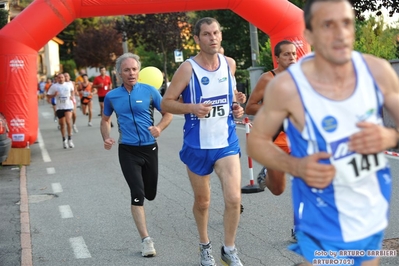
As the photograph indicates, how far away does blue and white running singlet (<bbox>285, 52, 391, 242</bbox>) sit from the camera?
10.0 feet

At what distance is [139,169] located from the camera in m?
6.94

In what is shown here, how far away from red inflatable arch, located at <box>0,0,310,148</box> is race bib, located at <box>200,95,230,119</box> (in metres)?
8.01

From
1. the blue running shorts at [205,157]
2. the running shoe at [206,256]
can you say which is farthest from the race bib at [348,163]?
the running shoe at [206,256]

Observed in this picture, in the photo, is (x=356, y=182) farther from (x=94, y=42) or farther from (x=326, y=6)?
(x=94, y=42)

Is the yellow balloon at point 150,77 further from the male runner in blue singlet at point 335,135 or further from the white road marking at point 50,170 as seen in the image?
the male runner in blue singlet at point 335,135

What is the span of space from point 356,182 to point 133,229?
5151mm

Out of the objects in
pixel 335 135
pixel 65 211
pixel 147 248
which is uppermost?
pixel 335 135

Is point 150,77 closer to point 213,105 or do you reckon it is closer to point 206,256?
point 213,105

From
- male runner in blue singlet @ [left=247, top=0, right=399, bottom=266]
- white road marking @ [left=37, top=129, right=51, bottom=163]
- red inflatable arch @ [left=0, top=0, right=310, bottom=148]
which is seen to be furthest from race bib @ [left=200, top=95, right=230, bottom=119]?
white road marking @ [left=37, top=129, right=51, bottom=163]

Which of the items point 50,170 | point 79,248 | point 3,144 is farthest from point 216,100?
point 50,170

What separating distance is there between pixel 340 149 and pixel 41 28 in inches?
460

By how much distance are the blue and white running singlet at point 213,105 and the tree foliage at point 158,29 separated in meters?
35.1

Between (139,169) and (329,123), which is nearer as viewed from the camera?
(329,123)

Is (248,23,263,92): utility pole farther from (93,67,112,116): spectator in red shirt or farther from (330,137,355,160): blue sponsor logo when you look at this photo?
(330,137,355,160): blue sponsor logo
